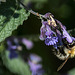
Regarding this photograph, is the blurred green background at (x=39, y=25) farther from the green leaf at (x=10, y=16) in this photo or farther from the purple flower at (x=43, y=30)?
the purple flower at (x=43, y=30)

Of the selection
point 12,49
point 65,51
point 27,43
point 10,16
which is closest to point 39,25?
point 27,43

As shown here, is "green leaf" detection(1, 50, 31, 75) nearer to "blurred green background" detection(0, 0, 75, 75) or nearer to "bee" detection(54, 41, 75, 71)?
"blurred green background" detection(0, 0, 75, 75)

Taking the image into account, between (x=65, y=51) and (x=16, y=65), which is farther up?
(x=65, y=51)

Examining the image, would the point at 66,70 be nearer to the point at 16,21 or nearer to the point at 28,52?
the point at 28,52

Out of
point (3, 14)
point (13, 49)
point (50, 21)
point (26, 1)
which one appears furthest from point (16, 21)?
point (26, 1)

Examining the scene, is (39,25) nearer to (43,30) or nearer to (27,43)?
(27,43)
